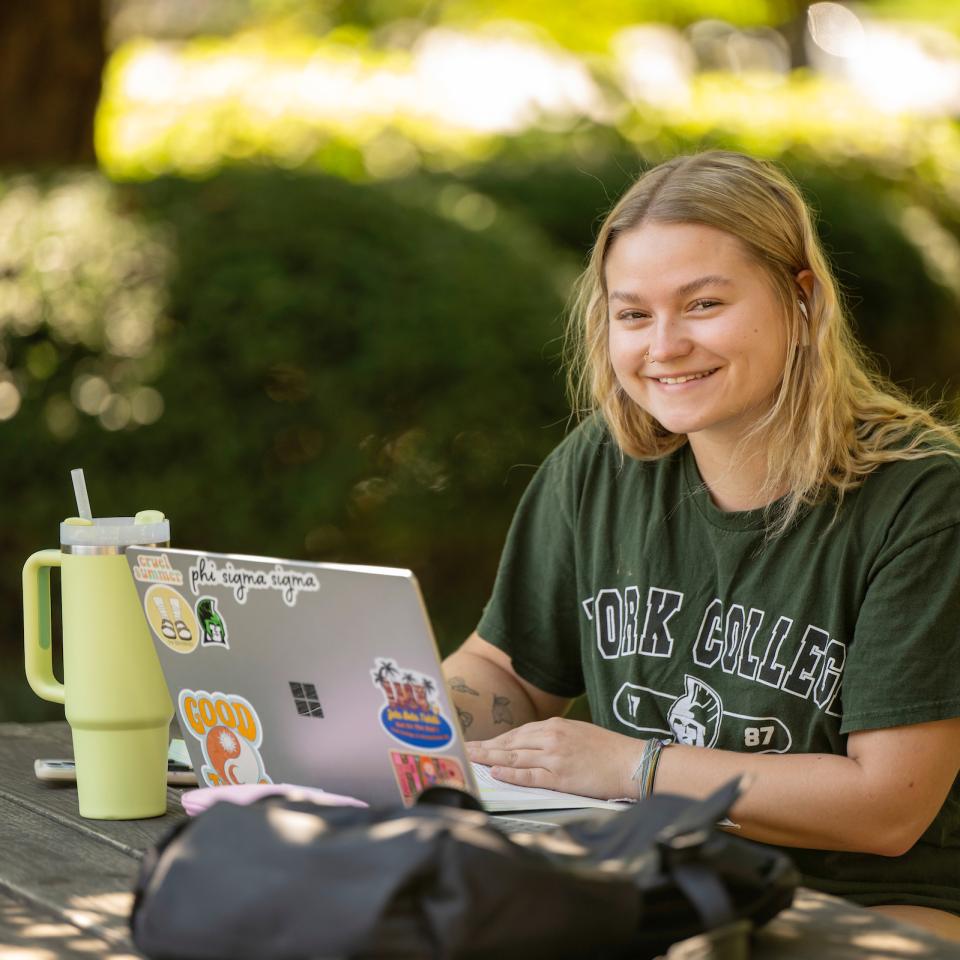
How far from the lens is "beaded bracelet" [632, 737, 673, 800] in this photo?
193cm

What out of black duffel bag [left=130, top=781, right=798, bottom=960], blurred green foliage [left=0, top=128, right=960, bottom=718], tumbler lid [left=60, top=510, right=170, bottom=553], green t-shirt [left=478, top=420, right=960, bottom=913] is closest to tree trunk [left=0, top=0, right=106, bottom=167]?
blurred green foliage [left=0, top=128, right=960, bottom=718]

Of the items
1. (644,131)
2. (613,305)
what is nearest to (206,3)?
(644,131)

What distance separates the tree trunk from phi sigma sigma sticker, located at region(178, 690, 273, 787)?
471cm

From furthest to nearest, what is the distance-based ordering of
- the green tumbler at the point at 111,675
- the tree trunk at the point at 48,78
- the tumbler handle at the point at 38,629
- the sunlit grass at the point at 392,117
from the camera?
the sunlit grass at the point at 392,117 → the tree trunk at the point at 48,78 → the tumbler handle at the point at 38,629 → the green tumbler at the point at 111,675

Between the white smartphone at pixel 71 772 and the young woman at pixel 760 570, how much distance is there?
359 mm

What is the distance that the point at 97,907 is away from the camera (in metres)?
1.48

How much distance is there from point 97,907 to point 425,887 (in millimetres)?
439

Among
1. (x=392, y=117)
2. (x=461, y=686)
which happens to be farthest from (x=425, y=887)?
(x=392, y=117)

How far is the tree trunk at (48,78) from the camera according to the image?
6137 mm

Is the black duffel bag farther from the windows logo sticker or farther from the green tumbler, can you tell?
the green tumbler

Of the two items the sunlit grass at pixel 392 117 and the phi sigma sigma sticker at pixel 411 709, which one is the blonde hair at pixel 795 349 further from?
the sunlit grass at pixel 392 117

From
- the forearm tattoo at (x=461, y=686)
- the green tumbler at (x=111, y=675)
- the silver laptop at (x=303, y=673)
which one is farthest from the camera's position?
the forearm tattoo at (x=461, y=686)

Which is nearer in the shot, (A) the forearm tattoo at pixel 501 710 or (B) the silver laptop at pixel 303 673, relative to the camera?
(B) the silver laptop at pixel 303 673

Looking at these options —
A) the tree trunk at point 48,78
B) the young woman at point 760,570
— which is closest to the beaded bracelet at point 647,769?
the young woman at point 760,570
